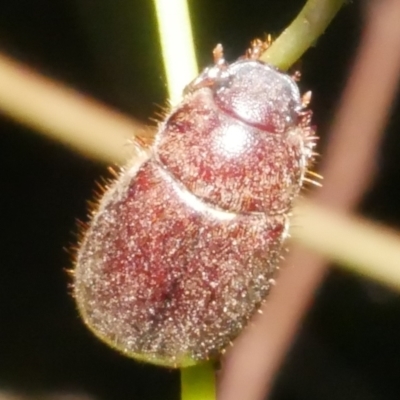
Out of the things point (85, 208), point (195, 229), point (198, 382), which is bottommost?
point (198, 382)

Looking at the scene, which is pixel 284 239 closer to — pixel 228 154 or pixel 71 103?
pixel 228 154

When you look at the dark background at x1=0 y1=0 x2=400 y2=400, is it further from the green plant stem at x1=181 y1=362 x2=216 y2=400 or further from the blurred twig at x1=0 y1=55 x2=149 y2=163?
the green plant stem at x1=181 y1=362 x2=216 y2=400

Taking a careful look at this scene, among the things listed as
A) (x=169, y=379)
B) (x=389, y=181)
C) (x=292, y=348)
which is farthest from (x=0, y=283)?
(x=389, y=181)

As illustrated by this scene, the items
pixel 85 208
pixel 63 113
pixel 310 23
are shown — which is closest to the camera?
pixel 310 23

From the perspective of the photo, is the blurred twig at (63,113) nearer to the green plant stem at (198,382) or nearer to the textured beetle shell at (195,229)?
the textured beetle shell at (195,229)

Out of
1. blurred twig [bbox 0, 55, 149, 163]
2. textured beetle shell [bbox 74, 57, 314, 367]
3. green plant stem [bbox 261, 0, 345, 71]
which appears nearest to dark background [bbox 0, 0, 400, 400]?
blurred twig [bbox 0, 55, 149, 163]

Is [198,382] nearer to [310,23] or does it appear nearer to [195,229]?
[195,229]

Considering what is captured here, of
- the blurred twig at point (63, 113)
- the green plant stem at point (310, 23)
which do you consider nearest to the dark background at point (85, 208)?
A: the blurred twig at point (63, 113)

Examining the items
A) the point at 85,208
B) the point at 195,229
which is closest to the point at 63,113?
the point at 85,208
